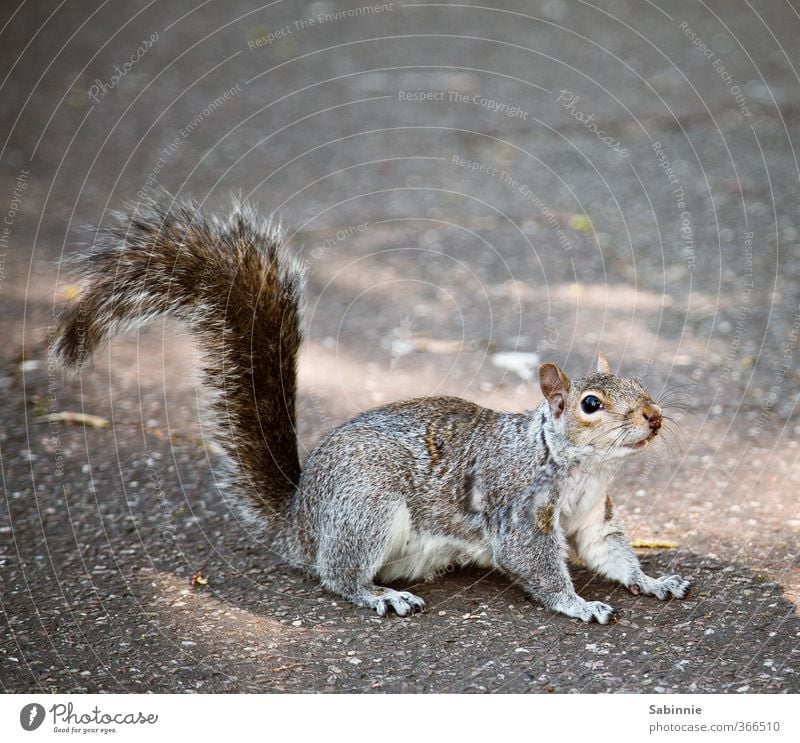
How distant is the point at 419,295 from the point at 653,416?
239 cm

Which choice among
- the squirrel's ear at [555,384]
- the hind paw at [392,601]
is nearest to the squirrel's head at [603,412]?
the squirrel's ear at [555,384]

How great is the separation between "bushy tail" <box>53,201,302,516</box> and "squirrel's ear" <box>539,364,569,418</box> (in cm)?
72

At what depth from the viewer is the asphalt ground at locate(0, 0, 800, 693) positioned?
2.30 metres

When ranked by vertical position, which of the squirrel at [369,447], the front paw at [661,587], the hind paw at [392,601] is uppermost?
the squirrel at [369,447]

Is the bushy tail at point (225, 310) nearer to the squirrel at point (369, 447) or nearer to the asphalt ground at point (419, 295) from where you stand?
the squirrel at point (369, 447)

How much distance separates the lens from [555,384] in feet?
7.51

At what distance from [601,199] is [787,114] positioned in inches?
54.3

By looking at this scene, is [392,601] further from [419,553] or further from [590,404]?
[590,404]

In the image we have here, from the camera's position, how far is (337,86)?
6.40m

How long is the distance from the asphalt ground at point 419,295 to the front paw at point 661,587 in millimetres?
40

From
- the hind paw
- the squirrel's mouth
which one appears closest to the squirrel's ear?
the squirrel's mouth

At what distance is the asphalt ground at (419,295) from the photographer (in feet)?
7.54

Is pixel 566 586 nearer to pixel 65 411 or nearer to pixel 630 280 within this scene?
pixel 65 411

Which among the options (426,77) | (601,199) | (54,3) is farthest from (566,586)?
(54,3)
